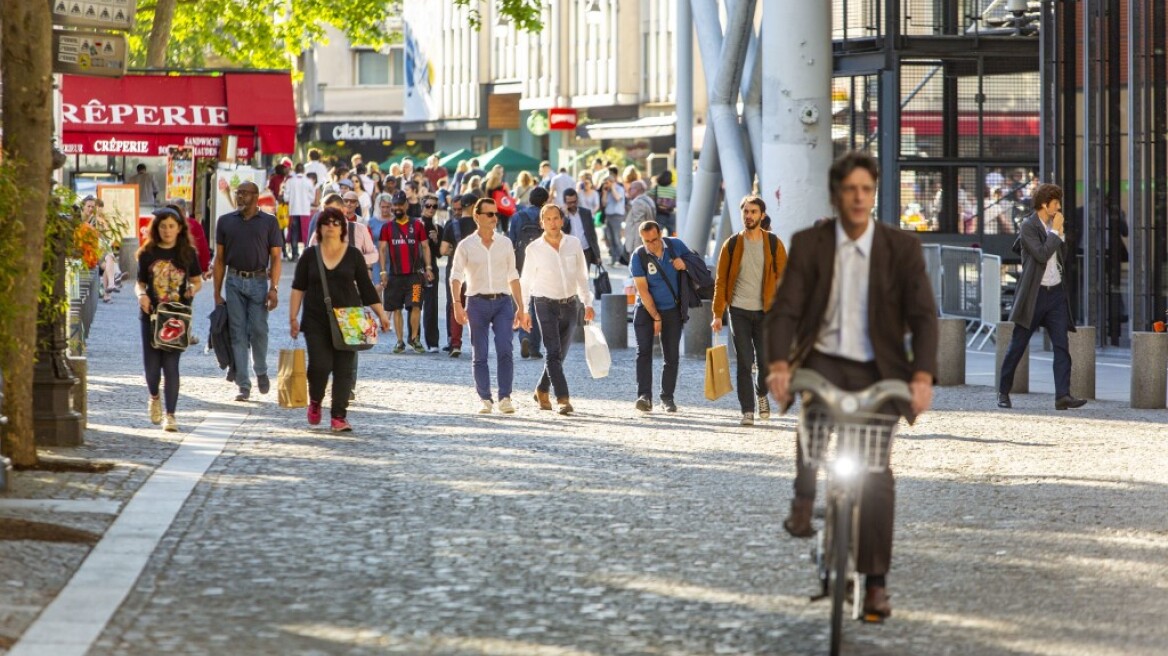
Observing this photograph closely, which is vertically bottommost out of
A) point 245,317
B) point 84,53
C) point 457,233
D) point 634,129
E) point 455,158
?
point 245,317

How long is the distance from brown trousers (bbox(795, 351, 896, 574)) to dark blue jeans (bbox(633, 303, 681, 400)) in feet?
28.2

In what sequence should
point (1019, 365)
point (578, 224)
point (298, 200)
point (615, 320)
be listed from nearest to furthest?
point (1019, 365), point (615, 320), point (578, 224), point (298, 200)

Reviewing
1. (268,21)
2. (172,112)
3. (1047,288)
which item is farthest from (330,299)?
(268,21)

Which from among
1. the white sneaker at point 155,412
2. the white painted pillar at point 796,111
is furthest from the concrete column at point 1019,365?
the white sneaker at point 155,412

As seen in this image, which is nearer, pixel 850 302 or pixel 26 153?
pixel 850 302

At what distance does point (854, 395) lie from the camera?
6926 millimetres

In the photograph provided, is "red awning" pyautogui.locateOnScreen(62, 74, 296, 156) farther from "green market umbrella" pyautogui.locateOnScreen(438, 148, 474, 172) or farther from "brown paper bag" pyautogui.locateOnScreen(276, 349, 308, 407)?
"brown paper bag" pyautogui.locateOnScreen(276, 349, 308, 407)

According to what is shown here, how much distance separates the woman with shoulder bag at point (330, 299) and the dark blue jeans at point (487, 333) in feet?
4.36

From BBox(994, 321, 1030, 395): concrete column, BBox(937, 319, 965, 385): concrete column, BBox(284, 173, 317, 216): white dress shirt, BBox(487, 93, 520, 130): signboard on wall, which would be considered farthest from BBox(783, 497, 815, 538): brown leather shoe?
BBox(487, 93, 520, 130): signboard on wall

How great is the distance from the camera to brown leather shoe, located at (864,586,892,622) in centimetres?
730

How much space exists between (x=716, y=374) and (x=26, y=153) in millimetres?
5784

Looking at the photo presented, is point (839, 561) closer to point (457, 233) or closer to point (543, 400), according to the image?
point (543, 400)

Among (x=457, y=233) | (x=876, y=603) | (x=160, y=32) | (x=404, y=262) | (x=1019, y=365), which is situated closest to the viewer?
(x=876, y=603)

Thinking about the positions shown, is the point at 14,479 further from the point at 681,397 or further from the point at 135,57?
the point at 135,57
